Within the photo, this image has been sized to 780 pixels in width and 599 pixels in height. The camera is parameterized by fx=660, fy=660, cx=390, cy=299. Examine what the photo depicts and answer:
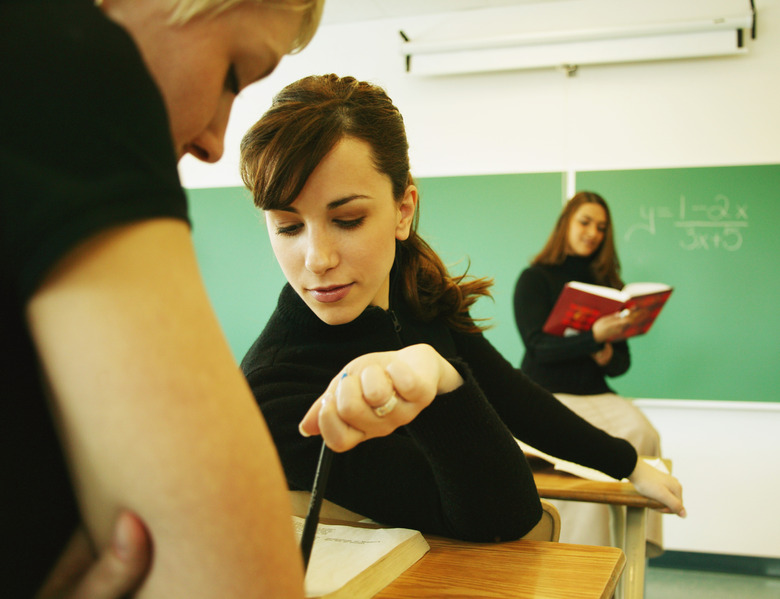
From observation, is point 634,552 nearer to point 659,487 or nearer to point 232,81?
point 659,487

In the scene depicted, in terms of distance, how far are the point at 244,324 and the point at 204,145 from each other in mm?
3468

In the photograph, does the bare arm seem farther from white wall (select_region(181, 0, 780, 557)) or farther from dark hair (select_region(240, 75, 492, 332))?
white wall (select_region(181, 0, 780, 557))

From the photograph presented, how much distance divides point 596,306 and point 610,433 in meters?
0.51

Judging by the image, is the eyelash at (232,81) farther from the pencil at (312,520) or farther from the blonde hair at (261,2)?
the pencil at (312,520)

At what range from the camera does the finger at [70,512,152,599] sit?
1.06 ft

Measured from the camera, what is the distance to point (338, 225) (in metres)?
1.04

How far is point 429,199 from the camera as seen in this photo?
3773mm

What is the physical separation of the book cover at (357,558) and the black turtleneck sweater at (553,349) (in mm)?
2062

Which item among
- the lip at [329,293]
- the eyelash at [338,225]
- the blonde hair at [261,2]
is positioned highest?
the blonde hair at [261,2]

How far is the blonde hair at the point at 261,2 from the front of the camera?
0.40 metres

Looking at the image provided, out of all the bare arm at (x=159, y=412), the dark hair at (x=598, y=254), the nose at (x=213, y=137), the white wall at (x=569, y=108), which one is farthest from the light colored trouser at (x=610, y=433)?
the bare arm at (x=159, y=412)

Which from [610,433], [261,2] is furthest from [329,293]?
[610,433]

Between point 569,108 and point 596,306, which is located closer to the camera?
point 596,306

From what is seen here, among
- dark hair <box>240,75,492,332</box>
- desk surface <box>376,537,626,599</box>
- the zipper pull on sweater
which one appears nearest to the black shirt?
desk surface <box>376,537,626,599</box>
